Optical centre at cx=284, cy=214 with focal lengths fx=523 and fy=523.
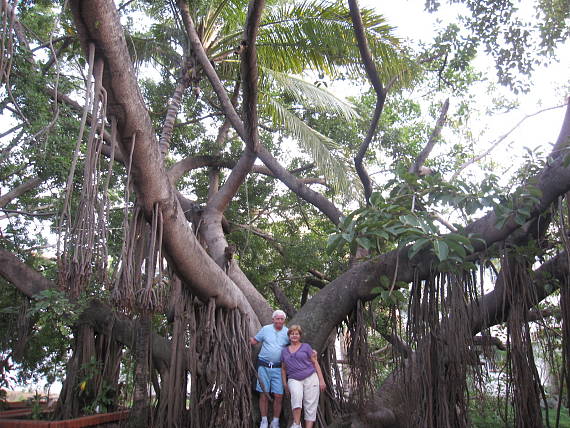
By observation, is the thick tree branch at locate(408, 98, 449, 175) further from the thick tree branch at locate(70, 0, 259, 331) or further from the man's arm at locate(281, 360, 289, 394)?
the thick tree branch at locate(70, 0, 259, 331)

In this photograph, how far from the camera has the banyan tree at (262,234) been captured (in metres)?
3.44

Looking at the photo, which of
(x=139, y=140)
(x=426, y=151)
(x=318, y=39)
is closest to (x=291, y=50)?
(x=318, y=39)

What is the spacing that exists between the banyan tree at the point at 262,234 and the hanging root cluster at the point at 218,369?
0.06 ft

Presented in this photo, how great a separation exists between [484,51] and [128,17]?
5.06 meters

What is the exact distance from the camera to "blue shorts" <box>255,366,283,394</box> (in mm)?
4742

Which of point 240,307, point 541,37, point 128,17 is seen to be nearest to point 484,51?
point 541,37

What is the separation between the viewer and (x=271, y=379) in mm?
4785

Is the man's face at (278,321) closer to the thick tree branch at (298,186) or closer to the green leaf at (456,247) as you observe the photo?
the thick tree branch at (298,186)

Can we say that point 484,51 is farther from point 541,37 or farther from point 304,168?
point 304,168

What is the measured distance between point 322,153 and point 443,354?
335 cm

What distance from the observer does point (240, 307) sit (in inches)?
201

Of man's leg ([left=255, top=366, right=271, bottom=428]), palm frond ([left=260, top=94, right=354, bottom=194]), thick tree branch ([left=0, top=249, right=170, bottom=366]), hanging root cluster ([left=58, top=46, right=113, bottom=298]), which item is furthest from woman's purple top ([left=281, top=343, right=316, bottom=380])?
palm frond ([left=260, top=94, right=354, bottom=194])

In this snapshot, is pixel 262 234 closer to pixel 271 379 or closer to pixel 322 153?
pixel 322 153

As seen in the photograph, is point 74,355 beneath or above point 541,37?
beneath
